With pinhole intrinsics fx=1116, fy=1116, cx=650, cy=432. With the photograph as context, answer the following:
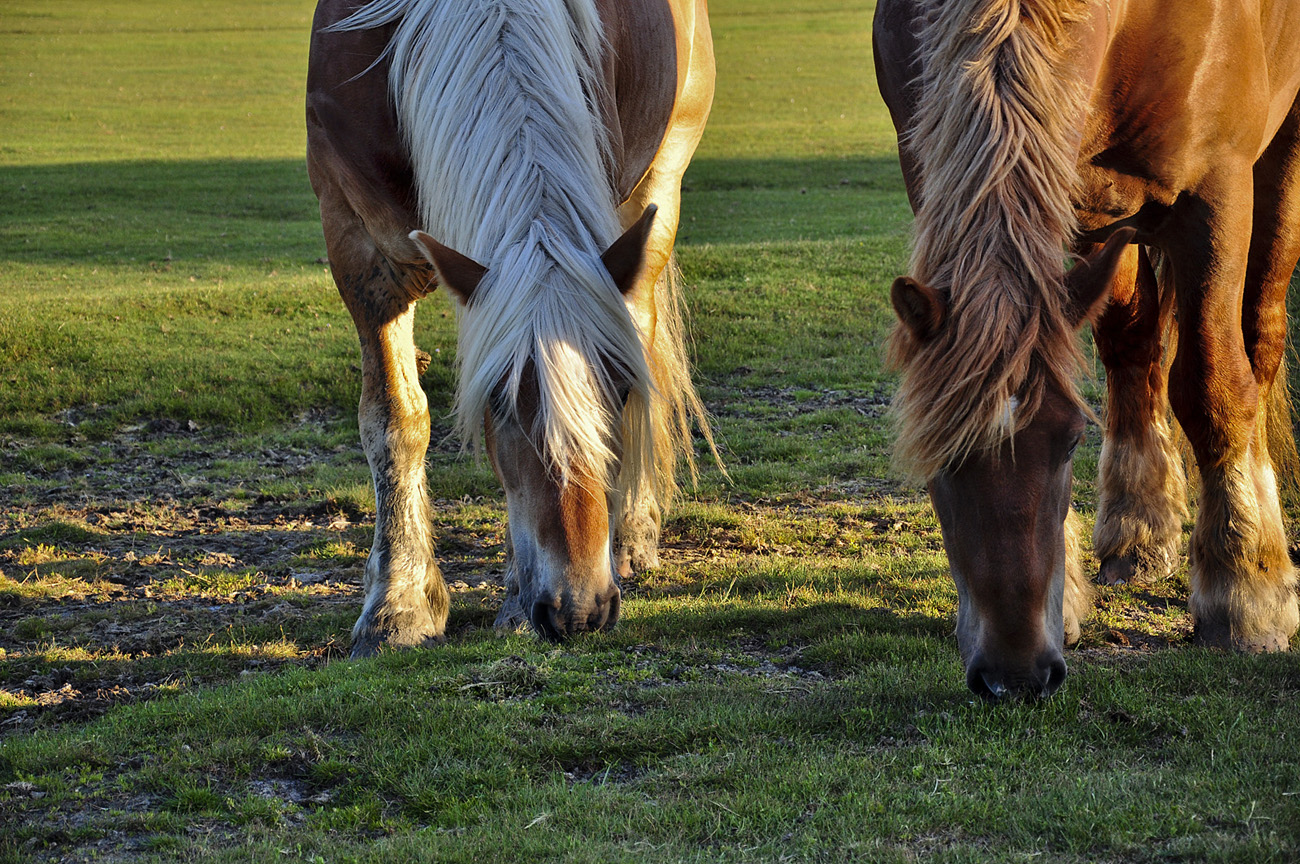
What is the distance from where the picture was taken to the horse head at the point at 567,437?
11.5ft

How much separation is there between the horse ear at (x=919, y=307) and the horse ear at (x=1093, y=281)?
14.4 inches

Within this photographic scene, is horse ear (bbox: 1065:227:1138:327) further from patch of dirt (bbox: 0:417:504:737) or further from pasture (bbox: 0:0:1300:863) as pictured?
patch of dirt (bbox: 0:417:504:737)

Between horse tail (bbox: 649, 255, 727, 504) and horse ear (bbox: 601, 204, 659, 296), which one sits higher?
horse ear (bbox: 601, 204, 659, 296)

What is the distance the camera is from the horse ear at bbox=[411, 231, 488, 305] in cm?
357

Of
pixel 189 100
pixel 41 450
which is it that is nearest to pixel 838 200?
pixel 41 450

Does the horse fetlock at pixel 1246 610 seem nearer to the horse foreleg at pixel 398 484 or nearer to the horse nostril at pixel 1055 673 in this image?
Answer: the horse nostril at pixel 1055 673

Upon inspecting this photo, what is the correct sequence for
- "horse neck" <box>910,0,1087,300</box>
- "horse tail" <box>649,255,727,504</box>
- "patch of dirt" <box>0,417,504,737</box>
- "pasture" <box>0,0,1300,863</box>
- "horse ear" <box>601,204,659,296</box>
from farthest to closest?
1. "horse tail" <box>649,255,727,504</box>
2. "patch of dirt" <box>0,417,504,737</box>
3. "horse ear" <box>601,204,659,296</box>
4. "horse neck" <box>910,0,1087,300</box>
5. "pasture" <box>0,0,1300,863</box>

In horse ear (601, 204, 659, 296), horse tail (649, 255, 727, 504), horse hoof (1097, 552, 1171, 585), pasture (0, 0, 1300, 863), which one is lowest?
horse hoof (1097, 552, 1171, 585)

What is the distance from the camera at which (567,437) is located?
3.50 meters

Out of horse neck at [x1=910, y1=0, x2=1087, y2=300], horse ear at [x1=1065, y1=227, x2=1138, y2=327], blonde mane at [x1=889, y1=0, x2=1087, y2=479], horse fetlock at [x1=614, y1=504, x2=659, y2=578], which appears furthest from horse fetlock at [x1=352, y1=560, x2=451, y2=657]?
horse ear at [x1=1065, y1=227, x2=1138, y2=327]

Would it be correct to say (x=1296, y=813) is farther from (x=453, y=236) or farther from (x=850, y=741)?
(x=453, y=236)

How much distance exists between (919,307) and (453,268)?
149 cm

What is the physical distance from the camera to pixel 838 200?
58.8 ft

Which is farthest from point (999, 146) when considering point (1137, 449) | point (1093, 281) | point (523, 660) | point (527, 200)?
point (1137, 449)
